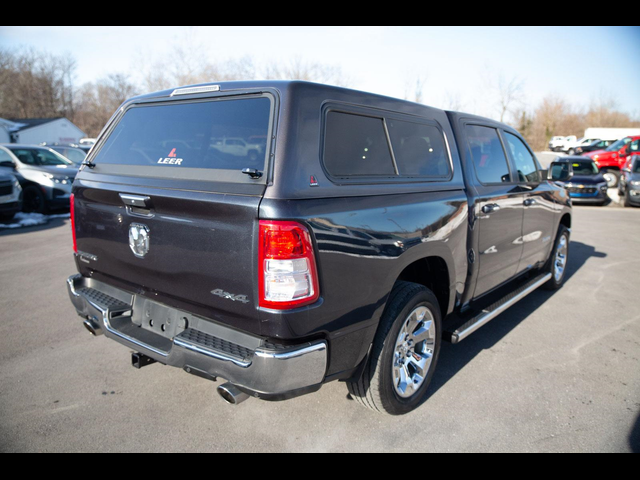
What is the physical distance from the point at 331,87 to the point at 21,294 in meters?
4.62

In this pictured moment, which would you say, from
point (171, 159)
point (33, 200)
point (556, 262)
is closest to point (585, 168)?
point (556, 262)

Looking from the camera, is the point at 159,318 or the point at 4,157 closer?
the point at 159,318

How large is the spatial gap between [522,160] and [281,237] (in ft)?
11.9

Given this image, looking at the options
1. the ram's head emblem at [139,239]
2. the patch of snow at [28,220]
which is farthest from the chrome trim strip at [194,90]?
the patch of snow at [28,220]

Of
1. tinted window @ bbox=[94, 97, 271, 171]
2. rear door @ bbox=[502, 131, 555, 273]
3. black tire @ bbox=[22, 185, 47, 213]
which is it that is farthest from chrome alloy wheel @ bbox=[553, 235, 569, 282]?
black tire @ bbox=[22, 185, 47, 213]

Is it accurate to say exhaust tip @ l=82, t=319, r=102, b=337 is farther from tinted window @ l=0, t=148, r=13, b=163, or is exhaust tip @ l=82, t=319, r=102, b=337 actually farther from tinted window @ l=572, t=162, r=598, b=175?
tinted window @ l=572, t=162, r=598, b=175

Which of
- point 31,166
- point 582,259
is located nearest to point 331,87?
point 582,259

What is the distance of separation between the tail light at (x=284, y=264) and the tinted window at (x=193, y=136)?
15.5 inches

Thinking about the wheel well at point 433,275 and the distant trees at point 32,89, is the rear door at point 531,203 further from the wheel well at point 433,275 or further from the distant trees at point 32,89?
the distant trees at point 32,89

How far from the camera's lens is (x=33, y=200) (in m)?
11.0

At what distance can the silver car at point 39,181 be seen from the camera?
1090 cm

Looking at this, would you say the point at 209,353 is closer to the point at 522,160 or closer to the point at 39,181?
the point at 522,160
